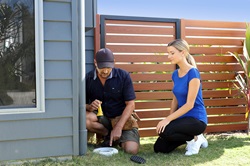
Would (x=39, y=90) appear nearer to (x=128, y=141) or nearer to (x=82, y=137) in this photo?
(x=82, y=137)

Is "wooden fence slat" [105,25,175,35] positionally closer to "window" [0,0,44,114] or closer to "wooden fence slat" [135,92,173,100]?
"wooden fence slat" [135,92,173,100]

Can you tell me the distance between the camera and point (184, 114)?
10.2ft

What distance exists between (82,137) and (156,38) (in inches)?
71.7

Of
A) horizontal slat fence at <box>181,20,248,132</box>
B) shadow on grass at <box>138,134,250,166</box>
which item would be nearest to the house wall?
shadow on grass at <box>138,134,250,166</box>

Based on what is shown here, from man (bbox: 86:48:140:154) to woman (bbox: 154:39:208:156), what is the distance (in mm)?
319

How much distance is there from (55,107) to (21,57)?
1.60 ft

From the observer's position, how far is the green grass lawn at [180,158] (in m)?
2.67

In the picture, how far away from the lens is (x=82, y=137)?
277cm

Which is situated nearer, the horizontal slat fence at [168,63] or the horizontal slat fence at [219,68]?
the horizontal slat fence at [168,63]

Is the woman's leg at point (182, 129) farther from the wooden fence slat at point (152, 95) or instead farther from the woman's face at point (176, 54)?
the wooden fence slat at point (152, 95)

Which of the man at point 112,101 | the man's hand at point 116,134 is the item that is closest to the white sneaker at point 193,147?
the man at point 112,101

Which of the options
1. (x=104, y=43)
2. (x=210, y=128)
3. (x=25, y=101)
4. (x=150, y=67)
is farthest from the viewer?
(x=210, y=128)

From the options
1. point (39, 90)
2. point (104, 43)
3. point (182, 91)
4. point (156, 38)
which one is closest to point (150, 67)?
point (156, 38)

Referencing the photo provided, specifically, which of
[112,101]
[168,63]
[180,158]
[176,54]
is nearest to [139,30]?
[168,63]
